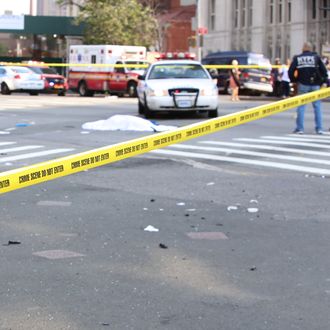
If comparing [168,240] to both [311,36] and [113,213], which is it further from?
[311,36]

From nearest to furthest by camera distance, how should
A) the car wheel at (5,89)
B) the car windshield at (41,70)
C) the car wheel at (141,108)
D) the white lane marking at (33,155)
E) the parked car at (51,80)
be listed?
the white lane marking at (33,155), the car wheel at (141,108), the car wheel at (5,89), the parked car at (51,80), the car windshield at (41,70)

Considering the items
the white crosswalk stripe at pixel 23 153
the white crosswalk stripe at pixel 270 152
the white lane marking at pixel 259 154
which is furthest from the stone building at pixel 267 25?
the white crosswalk stripe at pixel 23 153

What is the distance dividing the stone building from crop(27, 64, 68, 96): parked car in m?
16.6

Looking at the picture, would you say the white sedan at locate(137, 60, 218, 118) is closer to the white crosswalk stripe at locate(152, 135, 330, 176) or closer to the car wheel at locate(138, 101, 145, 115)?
the car wheel at locate(138, 101, 145, 115)

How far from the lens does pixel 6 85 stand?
133 ft

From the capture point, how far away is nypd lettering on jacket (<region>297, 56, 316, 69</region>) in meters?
16.5

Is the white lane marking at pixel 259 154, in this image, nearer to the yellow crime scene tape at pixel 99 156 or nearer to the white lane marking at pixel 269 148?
the white lane marking at pixel 269 148

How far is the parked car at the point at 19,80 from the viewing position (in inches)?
1574

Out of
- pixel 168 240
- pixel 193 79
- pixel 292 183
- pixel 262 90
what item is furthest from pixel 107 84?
pixel 168 240

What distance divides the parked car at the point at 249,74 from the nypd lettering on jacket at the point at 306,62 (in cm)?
2052

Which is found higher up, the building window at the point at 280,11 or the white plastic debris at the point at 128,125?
the building window at the point at 280,11

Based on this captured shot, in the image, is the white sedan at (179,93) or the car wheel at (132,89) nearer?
the white sedan at (179,93)

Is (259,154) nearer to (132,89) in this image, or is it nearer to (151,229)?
(151,229)

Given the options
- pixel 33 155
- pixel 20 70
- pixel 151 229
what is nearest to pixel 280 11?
pixel 20 70
